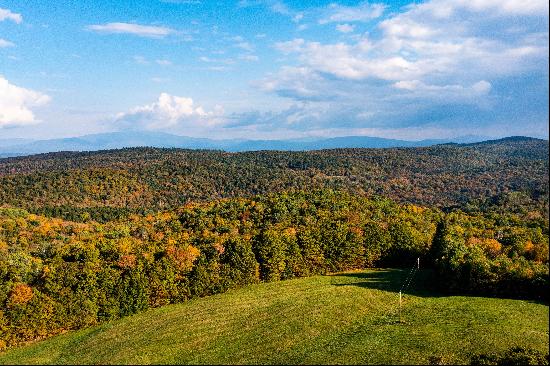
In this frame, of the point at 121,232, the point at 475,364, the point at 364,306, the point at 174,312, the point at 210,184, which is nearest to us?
the point at 475,364

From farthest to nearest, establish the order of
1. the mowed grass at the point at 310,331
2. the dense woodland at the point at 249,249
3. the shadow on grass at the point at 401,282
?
the shadow on grass at the point at 401,282, the dense woodland at the point at 249,249, the mowed grass at the point at 310,331

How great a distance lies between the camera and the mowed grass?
1117 inches

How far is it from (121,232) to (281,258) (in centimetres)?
3346

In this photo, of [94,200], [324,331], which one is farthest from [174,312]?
[94,200]

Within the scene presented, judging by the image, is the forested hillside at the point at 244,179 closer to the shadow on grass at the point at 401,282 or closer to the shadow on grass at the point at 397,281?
the shadow on grass at the point at 397,281

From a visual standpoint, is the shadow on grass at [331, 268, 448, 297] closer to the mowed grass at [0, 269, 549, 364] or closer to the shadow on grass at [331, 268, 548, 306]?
the shadow on grass at [331, 268, 548, 306]

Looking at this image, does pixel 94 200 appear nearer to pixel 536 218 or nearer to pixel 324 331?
pixel 324 331

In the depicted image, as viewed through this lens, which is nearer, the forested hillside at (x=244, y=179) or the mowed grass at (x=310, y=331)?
the mowed grass at (x=310, y=331)

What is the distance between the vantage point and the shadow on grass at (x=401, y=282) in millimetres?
45594

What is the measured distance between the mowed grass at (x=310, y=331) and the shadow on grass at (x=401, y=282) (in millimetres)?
499

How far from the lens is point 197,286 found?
49688 mm

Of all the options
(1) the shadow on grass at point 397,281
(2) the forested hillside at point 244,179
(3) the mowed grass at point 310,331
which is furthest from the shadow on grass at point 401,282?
(2) the forested hillside at point 244,179

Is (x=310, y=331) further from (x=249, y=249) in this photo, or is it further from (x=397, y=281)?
(x=397, y=281)

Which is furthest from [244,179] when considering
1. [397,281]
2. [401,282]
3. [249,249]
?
[401,282]
